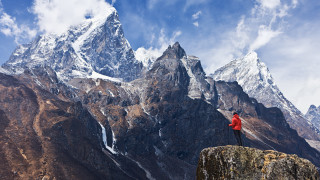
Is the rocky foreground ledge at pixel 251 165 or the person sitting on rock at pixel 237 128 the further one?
the person sitting on rock at pixel 237 128

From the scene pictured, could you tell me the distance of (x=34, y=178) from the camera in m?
172

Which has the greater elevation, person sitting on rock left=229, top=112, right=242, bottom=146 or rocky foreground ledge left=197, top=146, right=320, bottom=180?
person sitting on rock left=229, top=112, right=242, bottom=146

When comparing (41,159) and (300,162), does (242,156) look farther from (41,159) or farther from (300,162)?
(41,159)

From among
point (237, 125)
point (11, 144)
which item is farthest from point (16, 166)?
point (237, 125)

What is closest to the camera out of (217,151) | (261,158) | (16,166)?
(261,158)

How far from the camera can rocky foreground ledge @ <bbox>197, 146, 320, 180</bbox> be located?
17.0 metres

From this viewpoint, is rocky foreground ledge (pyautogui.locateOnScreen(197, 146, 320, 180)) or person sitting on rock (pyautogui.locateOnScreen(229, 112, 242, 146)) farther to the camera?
person sitting on rock (pyautogui.locateOnScreen(229, 112, 242, 146))

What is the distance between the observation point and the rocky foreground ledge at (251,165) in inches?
670

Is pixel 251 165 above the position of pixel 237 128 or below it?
below

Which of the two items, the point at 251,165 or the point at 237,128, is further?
the point at 237,128

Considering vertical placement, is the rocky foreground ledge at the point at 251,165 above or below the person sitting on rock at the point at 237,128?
below

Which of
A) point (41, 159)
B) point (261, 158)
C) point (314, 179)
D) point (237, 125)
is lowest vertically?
point (314, 179)

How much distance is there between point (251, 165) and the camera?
18531mm

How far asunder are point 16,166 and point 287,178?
631 feet
